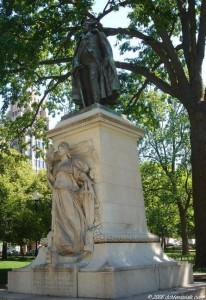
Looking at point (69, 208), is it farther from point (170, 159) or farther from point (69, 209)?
point (170, 159)

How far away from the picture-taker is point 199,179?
16.5m

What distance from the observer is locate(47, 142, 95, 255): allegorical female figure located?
8250 millimetres

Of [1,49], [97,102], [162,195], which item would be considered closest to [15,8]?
[1,49]

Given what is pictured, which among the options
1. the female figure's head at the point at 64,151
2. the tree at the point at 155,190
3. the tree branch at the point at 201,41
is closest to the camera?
the female figure's head at the point at 64,151

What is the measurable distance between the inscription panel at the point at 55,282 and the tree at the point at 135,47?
8.46 metres

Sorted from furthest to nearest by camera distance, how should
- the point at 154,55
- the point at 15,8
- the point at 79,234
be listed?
the point at 154,55 < the point at 15,8 < the point at 79,234

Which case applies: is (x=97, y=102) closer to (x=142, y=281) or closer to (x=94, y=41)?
(x=94, y=41)

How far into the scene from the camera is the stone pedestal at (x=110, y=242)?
748 cm

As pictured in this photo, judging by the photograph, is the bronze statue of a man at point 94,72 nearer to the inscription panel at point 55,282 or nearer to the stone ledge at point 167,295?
the inscription panel at point 55,282

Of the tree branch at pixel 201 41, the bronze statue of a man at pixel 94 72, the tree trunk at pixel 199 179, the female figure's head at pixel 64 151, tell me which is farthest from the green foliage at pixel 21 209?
the female figure's head at pixel 64 151

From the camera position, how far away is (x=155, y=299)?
6973 mm

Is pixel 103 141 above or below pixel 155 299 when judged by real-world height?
above

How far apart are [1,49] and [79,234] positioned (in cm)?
823

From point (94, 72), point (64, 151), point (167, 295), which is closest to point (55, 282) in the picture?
point (167, 295)
